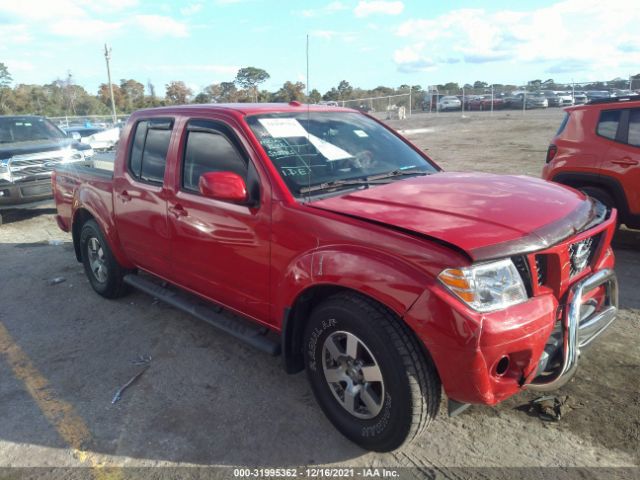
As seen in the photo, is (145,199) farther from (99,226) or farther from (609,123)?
(609,123)

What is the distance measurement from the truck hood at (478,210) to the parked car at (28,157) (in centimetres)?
703

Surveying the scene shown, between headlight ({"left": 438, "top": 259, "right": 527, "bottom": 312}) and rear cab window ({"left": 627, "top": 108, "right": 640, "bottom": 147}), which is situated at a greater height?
rear cab window ({"left": 627, "top": 108, "right": 640, "bottom": 147})

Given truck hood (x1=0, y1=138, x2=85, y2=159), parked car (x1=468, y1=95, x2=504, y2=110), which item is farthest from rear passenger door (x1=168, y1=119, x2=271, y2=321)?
parked car (x1=468, y1=95, x2=504, y2=110)

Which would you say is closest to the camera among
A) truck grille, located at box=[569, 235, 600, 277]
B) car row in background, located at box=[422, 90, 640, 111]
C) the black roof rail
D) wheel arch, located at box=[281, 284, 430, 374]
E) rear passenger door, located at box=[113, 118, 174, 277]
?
truck grille, located at box=[569, 235, 600, 277]

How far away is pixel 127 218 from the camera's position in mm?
4562

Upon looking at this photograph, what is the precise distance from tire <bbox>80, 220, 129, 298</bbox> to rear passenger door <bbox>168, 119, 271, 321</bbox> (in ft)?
4.12

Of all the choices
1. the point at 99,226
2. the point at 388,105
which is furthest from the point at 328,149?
the point at 388,105

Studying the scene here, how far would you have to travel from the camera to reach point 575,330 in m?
2.57

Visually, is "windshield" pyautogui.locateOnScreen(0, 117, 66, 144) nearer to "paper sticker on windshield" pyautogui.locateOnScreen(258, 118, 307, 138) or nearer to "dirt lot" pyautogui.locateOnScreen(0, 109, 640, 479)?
"dirt lot" pyautogui.locateOnScreen(0, 109, 640, 479)

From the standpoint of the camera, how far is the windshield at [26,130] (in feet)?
35.2

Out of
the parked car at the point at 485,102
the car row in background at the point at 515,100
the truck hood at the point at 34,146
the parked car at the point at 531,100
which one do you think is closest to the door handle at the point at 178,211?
the truck hood at the point at 34,146

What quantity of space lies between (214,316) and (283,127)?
1.46m

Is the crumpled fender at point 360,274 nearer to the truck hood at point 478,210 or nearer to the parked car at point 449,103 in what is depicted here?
the truck hood at point 478,210

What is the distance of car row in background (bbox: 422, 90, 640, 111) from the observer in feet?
115
